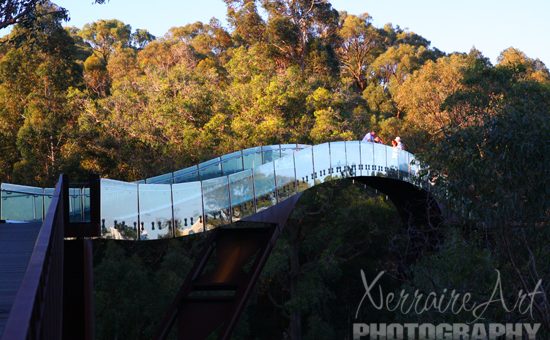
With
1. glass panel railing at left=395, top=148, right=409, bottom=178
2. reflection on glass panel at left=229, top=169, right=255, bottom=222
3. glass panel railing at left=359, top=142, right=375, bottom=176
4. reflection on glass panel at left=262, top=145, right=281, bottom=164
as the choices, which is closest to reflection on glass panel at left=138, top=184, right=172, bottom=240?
reflection on glass panel at left=229, top=169, right=255, bottom=222

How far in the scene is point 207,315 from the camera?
13.6 m

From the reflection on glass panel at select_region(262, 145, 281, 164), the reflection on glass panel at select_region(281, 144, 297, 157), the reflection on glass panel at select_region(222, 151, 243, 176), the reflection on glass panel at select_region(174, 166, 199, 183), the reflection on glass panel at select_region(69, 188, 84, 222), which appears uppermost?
the reflection on glass panel at select_region(281, 144, 297, 157)

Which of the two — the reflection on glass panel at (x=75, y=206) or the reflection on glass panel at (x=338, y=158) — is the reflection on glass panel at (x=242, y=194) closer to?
the reflection on glass panel at (x=338, y=158)

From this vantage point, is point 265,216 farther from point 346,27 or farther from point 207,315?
point 346,27

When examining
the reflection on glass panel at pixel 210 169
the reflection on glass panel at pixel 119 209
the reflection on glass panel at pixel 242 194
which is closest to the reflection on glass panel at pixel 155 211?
the reflection on glass panel at pixel 119 209

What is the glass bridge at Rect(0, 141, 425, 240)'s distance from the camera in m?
11.0

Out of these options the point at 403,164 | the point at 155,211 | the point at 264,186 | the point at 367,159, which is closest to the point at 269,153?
the point at 367,159

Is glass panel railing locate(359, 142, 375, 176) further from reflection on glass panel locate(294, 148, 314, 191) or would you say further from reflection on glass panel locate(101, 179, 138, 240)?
reflection on glass panel locate(101, 179, 138, 240)

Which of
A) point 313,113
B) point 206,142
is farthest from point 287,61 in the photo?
point 206,142

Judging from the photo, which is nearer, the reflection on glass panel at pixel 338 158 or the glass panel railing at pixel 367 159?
the reflection on glass panel at pixel 338 158

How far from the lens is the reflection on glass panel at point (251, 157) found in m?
17.3

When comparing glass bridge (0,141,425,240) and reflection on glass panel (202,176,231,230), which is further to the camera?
reflection on glass panel (202,176,231,230)

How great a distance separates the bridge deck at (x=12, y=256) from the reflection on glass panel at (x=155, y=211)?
2.84 meters

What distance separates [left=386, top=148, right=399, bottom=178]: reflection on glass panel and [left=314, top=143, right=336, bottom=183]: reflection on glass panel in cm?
274
